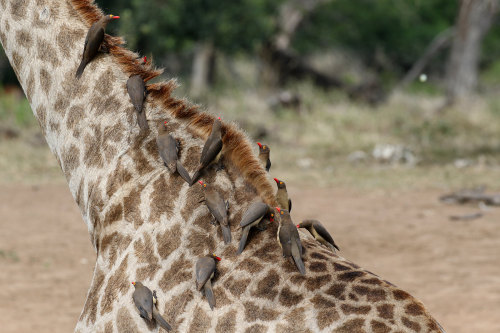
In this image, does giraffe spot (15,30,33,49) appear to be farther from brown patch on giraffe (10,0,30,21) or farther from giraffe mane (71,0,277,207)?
giraffe mane (71,0,277,207)

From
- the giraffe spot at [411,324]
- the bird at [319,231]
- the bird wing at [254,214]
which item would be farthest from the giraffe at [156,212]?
the bird at [319,231]

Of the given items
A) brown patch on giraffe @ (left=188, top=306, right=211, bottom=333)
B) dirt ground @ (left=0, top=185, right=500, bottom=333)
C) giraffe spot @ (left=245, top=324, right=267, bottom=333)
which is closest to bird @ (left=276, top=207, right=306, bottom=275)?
giraffe spot @ (left=245, top=324, right=267, bottom=333)

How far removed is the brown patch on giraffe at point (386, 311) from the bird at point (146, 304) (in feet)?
2.80

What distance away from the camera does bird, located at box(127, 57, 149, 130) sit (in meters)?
3.14

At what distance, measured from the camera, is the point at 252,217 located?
9.22 ft

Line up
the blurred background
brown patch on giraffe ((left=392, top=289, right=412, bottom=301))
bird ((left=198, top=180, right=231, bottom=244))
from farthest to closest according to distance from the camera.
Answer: the blurred background
bird ((left=198, top=180, right=231, bottom=244))
brown patch on giraffe ((left=392, top=289, right=412, bottom=301))

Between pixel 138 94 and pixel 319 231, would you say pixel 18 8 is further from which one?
pixel 319 231

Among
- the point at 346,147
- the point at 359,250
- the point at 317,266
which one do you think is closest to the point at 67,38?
the point at 317,266

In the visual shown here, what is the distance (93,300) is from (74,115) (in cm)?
90

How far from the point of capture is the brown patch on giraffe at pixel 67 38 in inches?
133

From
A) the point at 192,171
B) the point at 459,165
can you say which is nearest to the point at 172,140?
the point at 192,171

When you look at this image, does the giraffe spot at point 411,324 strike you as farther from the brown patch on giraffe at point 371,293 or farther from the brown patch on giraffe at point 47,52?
the brown patch on giraffe at point 47,52

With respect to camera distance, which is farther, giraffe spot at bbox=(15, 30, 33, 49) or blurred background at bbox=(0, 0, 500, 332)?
blurred background at bbox=(0, 0, 500, 332)

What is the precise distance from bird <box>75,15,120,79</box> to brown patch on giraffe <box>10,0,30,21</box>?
16.3 inches
